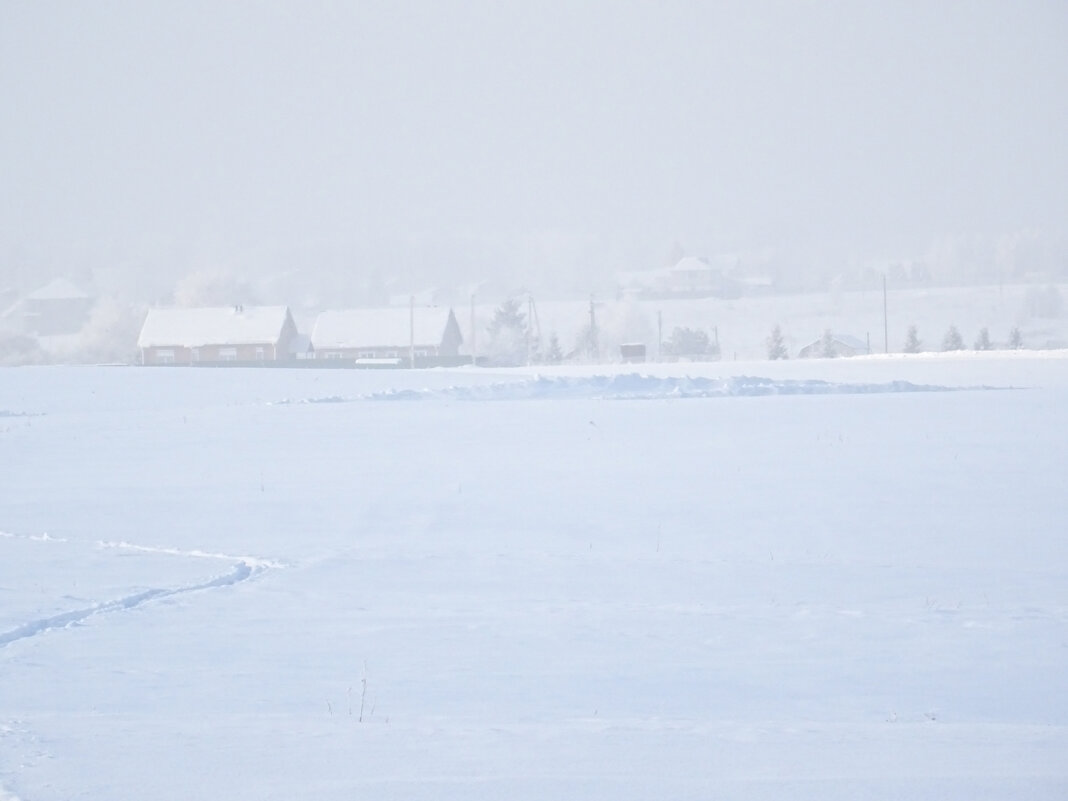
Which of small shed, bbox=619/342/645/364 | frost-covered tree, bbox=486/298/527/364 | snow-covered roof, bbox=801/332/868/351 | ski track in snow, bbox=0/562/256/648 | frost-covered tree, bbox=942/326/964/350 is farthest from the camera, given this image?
frost-covered tree, bbox=486/298/527/364

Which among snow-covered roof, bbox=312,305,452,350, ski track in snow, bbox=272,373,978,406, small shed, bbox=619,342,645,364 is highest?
snow-covered roof, bbox=312,305,452,350

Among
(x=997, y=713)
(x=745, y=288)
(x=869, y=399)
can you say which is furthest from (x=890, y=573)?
(x=745, y=288)

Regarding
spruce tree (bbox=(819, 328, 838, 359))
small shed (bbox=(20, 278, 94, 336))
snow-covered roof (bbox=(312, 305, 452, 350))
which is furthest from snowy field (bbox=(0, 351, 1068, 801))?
small shed (bbox=(20, 278, 94, 336))

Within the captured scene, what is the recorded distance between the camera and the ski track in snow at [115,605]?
10391 mm

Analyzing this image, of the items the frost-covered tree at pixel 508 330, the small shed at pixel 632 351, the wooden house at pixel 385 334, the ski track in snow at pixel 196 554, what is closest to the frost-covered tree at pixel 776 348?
the small shed at pixel 632 351

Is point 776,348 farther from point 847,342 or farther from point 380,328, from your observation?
point 380,328

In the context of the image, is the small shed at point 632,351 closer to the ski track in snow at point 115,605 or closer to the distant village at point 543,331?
the distant village at point 543,331

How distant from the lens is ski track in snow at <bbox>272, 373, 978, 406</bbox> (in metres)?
39.0

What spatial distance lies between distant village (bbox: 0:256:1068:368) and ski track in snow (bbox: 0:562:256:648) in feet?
214

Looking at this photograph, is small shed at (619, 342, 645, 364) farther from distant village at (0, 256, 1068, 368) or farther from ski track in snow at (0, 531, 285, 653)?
ski track in snow at (0, 531, 285, 653)

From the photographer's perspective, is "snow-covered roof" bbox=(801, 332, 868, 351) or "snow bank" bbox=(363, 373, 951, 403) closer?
"snow bank" bbox=(363, 373, 951, 403)

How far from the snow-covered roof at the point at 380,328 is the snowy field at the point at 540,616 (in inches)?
2967

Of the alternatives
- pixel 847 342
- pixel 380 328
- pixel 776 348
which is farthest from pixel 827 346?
pixel 380 328

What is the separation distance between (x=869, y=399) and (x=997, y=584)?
23011mm
